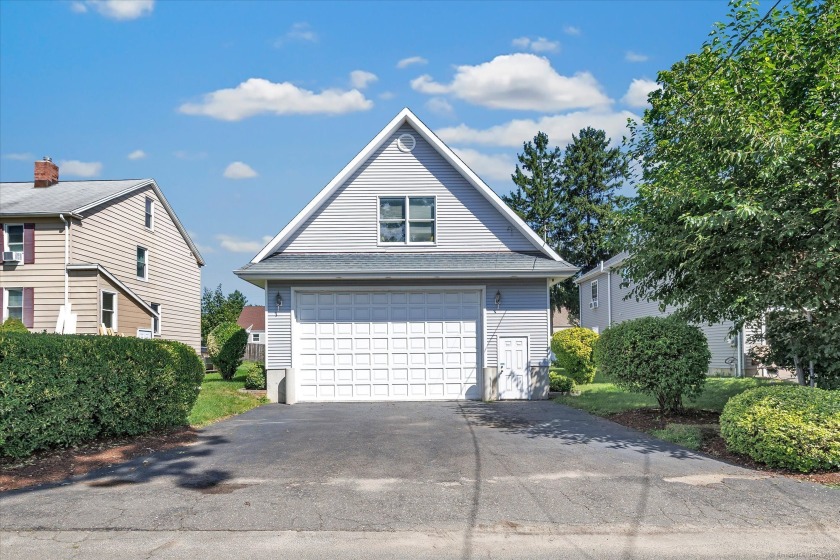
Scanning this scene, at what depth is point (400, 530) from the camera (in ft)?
20.1

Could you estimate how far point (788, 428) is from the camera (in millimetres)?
8219

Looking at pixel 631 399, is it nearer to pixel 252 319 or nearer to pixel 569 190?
pixel 569 190

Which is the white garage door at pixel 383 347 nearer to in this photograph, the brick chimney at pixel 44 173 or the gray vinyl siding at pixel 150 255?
the gray vinyl siding at pixel 150 255

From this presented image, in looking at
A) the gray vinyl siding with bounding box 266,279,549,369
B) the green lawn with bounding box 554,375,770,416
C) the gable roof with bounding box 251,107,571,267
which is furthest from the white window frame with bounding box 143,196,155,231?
the green lawn with bounding box 554,375,770,416

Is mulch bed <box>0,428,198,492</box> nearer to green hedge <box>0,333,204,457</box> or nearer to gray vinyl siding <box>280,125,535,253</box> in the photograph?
green hedge <box>0,333,204,457</box>

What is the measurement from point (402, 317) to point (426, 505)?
1063 cm

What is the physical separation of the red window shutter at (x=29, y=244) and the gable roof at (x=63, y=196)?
636 millimetres

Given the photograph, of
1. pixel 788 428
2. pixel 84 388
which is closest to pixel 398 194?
pixel 84 388

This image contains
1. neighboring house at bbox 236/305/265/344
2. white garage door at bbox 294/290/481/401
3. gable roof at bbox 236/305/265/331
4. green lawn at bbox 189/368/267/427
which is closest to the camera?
green lawn at bbox 189/368/267/427

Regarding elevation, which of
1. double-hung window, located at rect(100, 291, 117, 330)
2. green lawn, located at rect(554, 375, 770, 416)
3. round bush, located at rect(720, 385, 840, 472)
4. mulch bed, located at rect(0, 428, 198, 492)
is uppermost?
double-hung window, located at rect(100, 291, 117, 330)

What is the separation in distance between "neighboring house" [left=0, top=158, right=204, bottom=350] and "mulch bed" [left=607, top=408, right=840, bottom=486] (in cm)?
1749

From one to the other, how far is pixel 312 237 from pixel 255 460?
976 cm

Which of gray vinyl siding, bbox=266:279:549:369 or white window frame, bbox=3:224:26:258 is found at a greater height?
white window frame, bbox=3:224:26:258

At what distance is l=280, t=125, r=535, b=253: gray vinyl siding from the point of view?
18.2m
